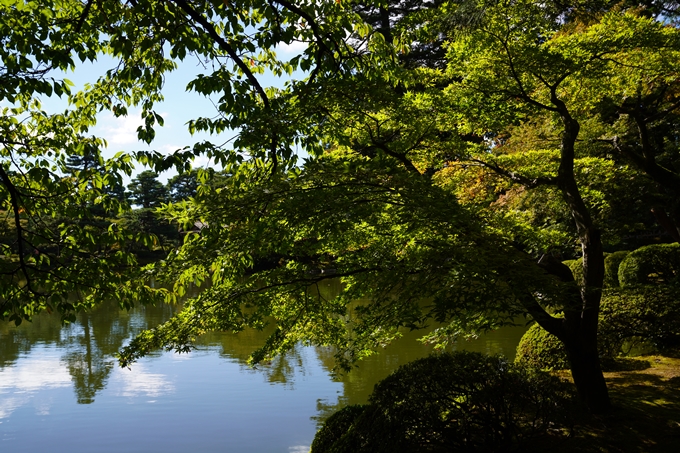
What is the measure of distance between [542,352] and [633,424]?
2.42 meters

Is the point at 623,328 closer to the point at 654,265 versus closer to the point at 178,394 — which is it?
the point at 654,265

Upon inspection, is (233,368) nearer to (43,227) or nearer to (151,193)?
(43,227)

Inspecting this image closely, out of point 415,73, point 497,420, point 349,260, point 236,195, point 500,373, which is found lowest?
point 497,420

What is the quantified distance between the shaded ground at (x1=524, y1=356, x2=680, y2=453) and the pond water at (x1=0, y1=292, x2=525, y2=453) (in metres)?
3.32

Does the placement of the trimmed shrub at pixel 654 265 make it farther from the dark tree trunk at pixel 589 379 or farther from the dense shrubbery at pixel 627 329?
the dark tree trunk at pixel 589 379

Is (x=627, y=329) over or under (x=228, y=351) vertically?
under

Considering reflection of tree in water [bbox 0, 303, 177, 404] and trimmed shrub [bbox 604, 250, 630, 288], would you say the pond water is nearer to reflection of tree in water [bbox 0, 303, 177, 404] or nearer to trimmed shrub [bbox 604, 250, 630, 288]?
reflection of tree in water [bbox 0, 303, 177, 404]

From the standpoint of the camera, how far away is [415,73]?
5445mm

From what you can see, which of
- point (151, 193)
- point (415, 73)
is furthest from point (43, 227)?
point (151, 193)

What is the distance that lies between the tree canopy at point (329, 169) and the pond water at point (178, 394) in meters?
2.78

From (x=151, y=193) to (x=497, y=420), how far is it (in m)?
37.6

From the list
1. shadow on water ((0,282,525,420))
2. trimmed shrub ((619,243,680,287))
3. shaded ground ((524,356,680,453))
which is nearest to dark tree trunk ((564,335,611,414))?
shaded ground ((524,356,680,453))

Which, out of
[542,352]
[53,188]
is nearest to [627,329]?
[542,352]

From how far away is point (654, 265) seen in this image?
938 centimetres
